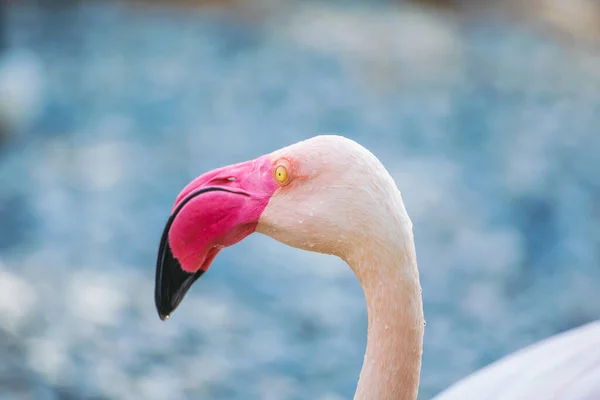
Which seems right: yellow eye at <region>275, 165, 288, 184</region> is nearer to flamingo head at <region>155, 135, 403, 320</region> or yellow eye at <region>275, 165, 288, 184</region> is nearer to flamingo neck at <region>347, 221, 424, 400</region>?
flamingo head at <region>155, 135, 403, 320</region>

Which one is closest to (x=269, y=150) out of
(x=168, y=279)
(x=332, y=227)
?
(x=168, y=279)

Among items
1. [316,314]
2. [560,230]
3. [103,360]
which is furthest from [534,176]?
[103,360]

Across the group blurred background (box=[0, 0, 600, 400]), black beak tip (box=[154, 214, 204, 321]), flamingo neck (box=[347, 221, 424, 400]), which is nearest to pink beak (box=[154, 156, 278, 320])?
black beak tip (box=[154, 214, 204, 321])

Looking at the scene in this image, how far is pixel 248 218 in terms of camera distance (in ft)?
4.98

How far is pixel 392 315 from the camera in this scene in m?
1.42

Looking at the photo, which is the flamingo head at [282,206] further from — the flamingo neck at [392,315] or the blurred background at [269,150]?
the blurred background at [269,150]

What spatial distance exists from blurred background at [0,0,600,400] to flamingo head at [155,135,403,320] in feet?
6.95

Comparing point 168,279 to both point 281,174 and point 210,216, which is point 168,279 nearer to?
point 210,216

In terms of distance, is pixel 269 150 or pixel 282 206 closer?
pixel 282 206

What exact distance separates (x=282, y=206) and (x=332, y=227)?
4.4 inches

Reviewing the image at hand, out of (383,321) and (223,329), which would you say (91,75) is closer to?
(223,329)

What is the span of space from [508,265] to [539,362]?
9.02ft

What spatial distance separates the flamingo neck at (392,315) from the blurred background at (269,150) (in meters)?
2.20

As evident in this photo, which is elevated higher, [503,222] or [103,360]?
[503,222]
